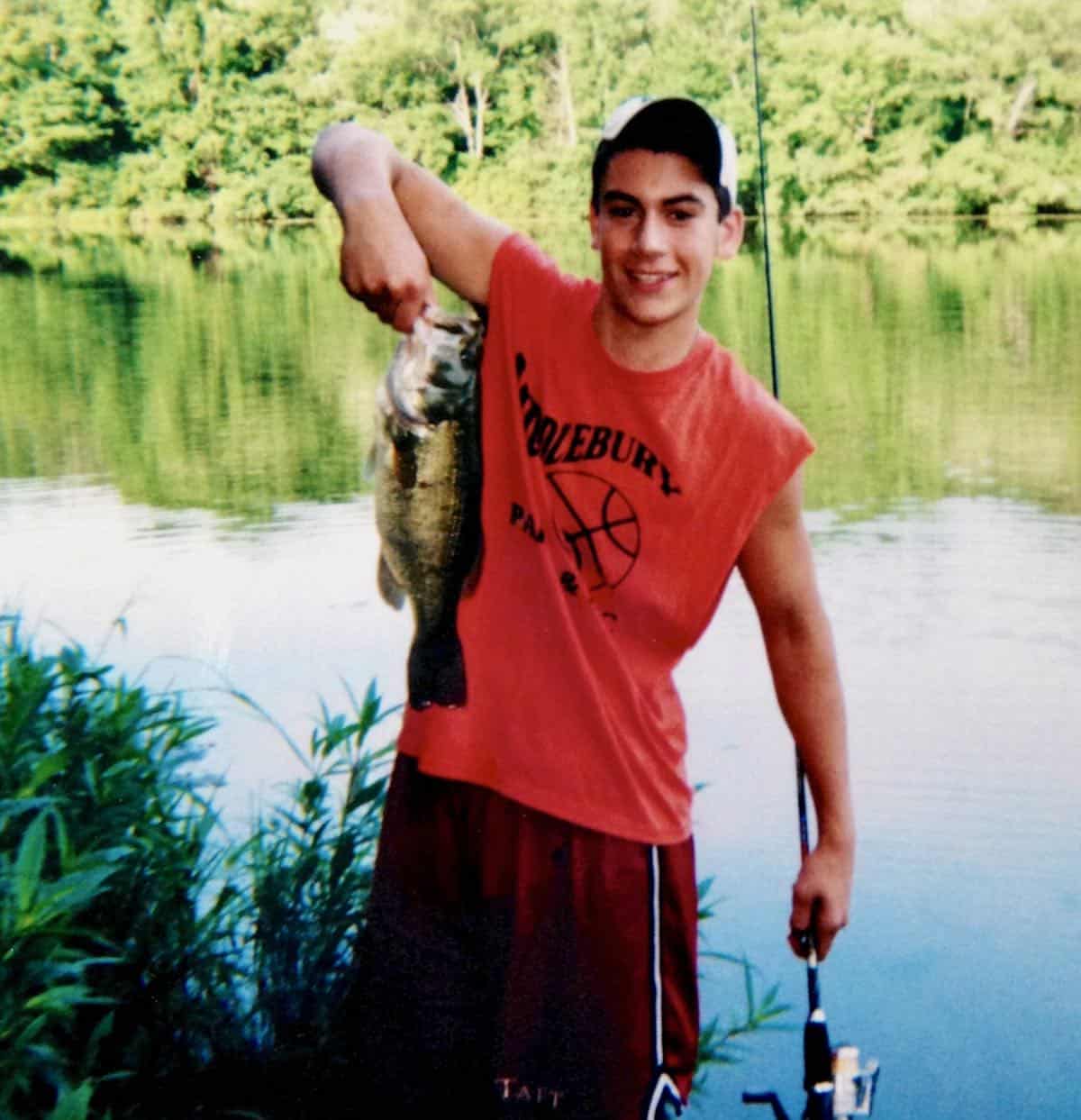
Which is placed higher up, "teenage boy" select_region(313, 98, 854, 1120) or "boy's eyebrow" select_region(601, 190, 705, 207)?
"boy's eyebrow" select_region(601, 190, 705, 207)

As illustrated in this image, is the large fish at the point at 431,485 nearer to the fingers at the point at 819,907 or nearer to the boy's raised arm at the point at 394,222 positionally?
the boy's raised arm at the point at 394,222

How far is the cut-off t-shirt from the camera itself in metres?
2.04

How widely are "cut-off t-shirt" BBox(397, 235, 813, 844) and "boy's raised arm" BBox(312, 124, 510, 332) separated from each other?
128 millimetres

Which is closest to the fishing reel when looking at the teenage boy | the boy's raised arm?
the teenage boy

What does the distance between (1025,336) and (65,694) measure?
636 inches

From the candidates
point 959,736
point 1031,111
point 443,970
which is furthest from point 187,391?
point 1031,111

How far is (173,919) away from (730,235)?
182cm

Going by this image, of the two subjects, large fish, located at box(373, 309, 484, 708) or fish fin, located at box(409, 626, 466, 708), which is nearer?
large fish, located at box(373, 309, 484, 708)

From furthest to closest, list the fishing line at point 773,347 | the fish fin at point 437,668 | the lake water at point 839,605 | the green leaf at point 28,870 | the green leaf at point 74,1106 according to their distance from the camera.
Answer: the lake water at point 839,605 < the fishing line at point 773,347 < the green leaf at point 28,870 < the green leaf at point 74,1106 < the fish fin at point 437,668

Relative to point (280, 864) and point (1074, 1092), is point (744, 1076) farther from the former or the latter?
point (280, 864)

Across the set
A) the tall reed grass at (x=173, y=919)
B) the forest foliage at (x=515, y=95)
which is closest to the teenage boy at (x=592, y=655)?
the tall reed grass at (x=173, y=919)

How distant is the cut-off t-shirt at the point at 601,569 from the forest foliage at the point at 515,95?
104 feet

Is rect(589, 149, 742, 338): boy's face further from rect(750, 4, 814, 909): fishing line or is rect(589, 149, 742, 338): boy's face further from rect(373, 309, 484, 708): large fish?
rect(750, 4, 814, 909): fishing line

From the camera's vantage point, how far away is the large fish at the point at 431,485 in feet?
6.09
